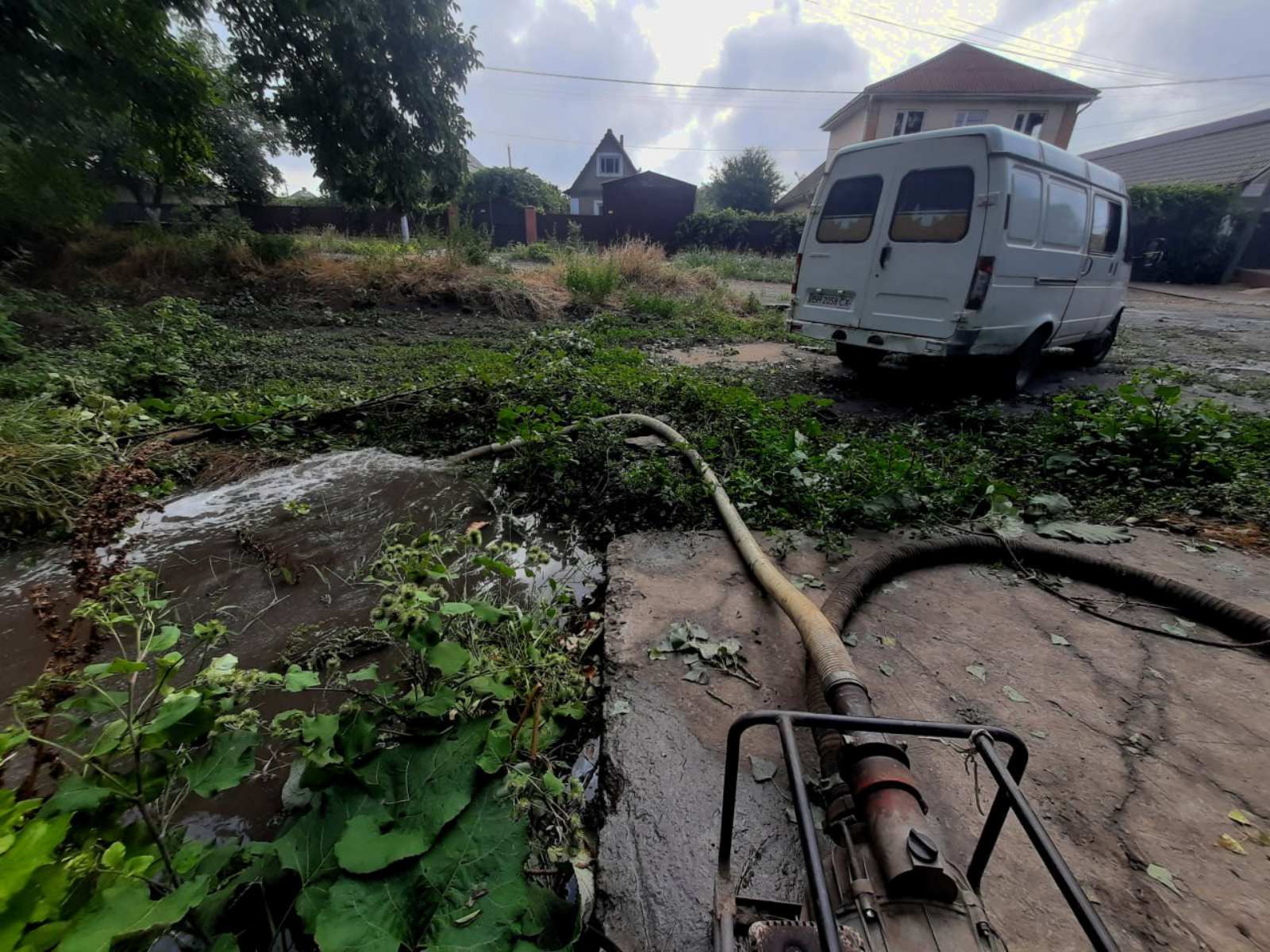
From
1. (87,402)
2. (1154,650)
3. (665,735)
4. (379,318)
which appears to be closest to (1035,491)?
(1154,650)

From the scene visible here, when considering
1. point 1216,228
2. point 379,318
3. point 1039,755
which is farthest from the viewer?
point 1216,228

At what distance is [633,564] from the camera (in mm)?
2771

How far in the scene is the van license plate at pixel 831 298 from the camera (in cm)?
555

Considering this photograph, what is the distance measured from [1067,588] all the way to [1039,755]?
132 centimetres

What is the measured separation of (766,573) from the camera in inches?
96.9

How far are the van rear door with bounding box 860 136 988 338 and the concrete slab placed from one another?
2915 millimetres

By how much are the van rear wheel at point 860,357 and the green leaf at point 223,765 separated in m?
6.84

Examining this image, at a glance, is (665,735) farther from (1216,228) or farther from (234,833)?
(1216,228)

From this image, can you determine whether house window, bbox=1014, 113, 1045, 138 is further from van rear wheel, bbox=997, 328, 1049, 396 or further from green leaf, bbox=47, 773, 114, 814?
green leaf, bbox=47, 773, 114, 814

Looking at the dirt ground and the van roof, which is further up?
the van roof

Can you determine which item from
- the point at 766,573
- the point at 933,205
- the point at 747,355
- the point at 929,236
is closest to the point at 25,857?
the point at 766,573

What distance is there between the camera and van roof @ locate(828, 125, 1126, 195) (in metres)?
4.36

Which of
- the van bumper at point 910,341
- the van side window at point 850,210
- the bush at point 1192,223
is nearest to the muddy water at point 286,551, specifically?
the van bumper at point 910,341

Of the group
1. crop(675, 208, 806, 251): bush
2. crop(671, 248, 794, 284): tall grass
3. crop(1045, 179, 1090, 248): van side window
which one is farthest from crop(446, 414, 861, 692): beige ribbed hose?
crop(675, 208, 806, 251): bush
